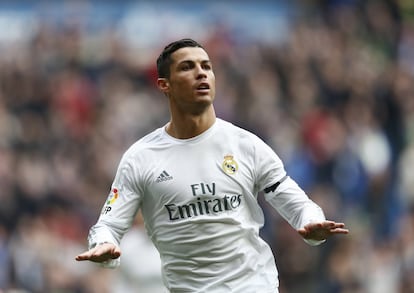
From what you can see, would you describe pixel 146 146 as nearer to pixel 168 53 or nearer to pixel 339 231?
pixel 168 53

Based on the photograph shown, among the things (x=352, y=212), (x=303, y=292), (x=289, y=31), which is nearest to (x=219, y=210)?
(x=303, y=292)

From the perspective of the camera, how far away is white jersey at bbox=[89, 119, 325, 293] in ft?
28.4

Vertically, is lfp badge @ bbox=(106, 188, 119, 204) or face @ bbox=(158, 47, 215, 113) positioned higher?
face @ bbox=(158, 47, 215, 113)

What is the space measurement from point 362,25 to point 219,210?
32.0 ft

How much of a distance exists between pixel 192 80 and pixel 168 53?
268 mm

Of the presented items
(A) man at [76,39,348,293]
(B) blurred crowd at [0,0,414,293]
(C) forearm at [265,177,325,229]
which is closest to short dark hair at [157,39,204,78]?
(A) man at [76,39,348,293]

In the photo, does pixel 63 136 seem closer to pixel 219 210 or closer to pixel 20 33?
pixel 20 33

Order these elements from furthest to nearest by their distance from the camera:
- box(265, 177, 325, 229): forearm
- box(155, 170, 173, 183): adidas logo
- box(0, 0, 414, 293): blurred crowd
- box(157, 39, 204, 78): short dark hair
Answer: box(0, 0, 414, 293): blurred crowd < box(157, 39, 204, 78): short dark hair < box(155, 170, 173, 183): adidas logo < box(265, 177, 325, 229): forearm

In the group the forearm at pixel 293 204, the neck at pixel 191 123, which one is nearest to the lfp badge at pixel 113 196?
the neck at pixel 191 123

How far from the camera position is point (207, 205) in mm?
8672

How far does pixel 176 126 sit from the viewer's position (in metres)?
8.97

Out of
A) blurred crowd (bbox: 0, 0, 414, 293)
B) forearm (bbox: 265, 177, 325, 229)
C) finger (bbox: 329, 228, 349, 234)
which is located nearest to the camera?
finger (bbox: 329, 228, 349, 234)

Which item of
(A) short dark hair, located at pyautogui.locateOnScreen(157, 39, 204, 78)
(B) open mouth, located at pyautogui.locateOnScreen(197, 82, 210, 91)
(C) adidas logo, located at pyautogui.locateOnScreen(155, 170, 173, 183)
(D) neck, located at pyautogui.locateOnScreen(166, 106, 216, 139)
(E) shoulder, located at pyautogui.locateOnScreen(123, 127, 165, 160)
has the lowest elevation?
(C) adidas logo, located at pyautogui.locateOnScreen(155, 170, 173, 183)

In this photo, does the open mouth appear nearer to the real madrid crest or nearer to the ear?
the ear
